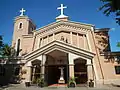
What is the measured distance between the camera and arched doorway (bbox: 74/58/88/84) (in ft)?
66.2

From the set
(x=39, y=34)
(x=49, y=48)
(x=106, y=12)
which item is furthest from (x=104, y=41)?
(x=39, y=34)

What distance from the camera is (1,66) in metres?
23.0

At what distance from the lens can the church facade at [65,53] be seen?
18.4 m

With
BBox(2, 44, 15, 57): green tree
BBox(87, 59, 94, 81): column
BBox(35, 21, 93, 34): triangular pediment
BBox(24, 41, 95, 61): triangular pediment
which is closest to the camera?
BBox(87, 59, 94, 81): column

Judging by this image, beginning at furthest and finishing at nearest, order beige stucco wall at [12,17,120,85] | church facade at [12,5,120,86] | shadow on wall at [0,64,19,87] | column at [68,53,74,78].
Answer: shadow on wall at [0,64,19,87] → beige stucco wall at [12,17,120,85] → church facade at [12,5,120,86] → column at [68,53,74,78]

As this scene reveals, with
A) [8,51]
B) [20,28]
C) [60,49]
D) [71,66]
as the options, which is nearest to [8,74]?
[8,51]

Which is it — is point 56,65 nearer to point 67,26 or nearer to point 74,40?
point 74,40

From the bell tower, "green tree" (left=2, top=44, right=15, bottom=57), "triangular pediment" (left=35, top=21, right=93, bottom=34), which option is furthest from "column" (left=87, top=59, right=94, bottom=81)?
"green tree" (left=2, top=44, right=15, bottom=57)

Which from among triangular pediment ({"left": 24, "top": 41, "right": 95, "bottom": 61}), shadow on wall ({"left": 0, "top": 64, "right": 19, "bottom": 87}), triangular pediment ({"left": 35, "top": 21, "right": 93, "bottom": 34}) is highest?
triangular pediment ({"left": 35, "top": 21, "right": 93, "bottom": 34})

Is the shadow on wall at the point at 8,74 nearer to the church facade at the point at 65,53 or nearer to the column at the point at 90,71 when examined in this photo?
the church facade at the point at 65,53

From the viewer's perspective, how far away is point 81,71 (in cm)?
2100

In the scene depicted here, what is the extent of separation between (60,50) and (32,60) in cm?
425

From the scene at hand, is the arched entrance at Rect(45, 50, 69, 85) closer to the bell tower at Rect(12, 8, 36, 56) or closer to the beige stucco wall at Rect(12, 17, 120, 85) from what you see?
the beige stucco wall at Rect(12, 17, 120, 85)

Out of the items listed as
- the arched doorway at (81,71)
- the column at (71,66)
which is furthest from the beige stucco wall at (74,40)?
the column at (71,66)
